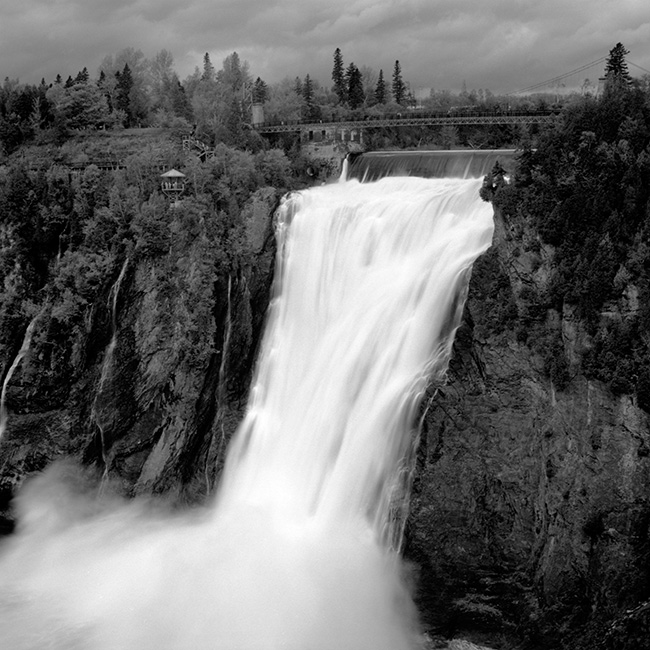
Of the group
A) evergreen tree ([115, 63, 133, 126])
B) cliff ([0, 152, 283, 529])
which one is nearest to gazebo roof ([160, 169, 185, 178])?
cliff ([0, 152, 283, 529])

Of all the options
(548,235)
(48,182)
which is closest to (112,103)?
A: (48,182)

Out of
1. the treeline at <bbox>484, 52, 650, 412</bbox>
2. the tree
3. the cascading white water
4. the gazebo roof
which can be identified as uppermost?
the tree

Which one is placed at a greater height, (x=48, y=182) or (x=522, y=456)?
(x=48, y=182)

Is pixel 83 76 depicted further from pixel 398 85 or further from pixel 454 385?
pixel 454 385

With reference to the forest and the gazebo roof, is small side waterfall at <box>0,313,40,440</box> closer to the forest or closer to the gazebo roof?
the forest

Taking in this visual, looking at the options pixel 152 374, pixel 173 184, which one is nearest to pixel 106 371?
pixel 152 374

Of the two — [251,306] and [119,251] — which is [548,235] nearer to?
[251,306]
